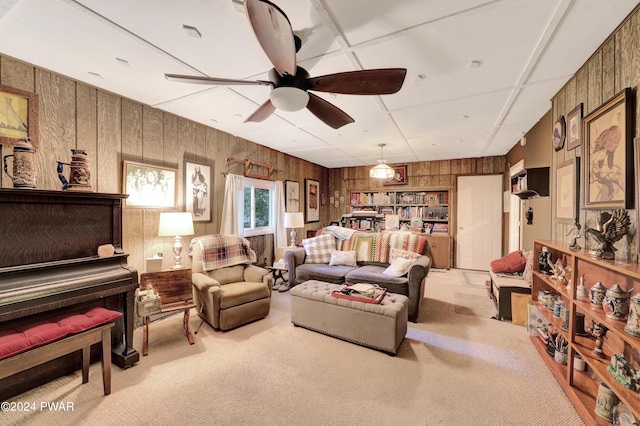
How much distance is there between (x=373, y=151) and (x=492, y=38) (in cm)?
339

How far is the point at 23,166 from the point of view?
1830 mm

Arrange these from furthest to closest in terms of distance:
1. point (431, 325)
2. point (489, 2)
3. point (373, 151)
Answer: point (373, 151), point (431, 325), point (489, 2)

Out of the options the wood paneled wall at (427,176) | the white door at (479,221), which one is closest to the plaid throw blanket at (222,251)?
the wood paneled wall at (427,176)

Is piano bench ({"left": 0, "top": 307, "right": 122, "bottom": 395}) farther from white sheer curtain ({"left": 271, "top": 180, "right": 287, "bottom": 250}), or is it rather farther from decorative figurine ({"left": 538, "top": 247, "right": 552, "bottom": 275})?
decorative figurine ({"left": 538, "top": 247, "right": 552, "bottom": 275})

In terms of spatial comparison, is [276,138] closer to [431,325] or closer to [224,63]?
[224,63]

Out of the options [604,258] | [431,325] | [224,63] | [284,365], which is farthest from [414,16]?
[431,325]

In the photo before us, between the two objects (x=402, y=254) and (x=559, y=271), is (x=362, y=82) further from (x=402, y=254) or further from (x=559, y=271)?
(x=402, y=254)

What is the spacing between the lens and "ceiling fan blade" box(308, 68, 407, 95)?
1490 millimetres

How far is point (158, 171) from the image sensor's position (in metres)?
3.05

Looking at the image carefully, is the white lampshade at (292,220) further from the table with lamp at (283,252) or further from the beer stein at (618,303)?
the beer stein at (618,303)

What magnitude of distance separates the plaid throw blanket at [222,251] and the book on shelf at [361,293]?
1416mm

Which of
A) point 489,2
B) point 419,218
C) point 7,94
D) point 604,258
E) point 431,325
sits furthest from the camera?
point 419,218

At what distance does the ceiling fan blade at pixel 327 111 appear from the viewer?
6.40 ft

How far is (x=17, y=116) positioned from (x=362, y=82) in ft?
8.96
